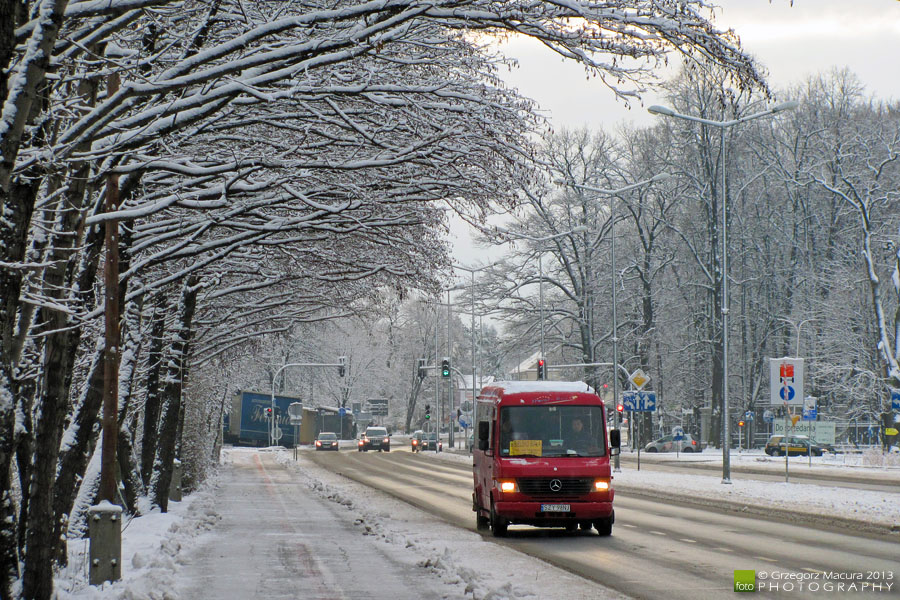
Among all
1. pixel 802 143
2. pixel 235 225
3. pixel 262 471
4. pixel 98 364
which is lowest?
pixel 262 471

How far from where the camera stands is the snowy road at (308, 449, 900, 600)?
42.3 feet

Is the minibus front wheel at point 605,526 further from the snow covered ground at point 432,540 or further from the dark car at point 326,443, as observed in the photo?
the dark car at point 326,443

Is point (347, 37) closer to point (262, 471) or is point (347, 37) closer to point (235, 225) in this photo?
point (235, 225)

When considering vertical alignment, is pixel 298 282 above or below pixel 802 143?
below

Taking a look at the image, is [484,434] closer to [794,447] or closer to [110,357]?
[110,357]

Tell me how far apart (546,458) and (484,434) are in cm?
119

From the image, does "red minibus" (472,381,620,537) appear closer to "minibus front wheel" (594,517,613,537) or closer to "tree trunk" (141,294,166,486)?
"minibus front wheel" (594,517,613,537)

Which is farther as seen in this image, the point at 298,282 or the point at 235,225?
the point at 298,282

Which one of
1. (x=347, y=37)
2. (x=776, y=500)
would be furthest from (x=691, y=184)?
(x=347, y=37)

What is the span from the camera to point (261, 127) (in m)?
13.4

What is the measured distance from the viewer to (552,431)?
19.7 meters

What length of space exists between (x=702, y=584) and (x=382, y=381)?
→ 372ft

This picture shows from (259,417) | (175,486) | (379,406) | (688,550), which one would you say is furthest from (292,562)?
(379,406)

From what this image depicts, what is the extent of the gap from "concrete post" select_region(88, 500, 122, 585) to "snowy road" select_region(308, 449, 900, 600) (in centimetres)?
516
